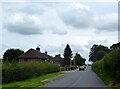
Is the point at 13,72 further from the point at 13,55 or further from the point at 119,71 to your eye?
Result: the point at 13,55

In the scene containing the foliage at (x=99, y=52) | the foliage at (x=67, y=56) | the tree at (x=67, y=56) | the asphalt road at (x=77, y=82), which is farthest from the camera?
the foliage at (x=67, y=56)

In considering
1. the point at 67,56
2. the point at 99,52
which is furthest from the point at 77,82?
the point at 67,56

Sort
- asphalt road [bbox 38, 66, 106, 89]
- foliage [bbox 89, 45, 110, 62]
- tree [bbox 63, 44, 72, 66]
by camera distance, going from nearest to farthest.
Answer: asphalt road [bbox 38, 66, 106, 89] → foliage [bbox 89, 45, 110, 62] → tree [bbox 63, 44, 72, 66]

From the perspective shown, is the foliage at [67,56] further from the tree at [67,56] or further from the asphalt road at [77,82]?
the asphalt road at [77,82]

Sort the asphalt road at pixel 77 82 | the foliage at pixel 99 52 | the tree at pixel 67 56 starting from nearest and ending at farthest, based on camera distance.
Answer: the asphalt road at pixel 77 82 < the foliage at pixel 99 52 < the tree at pixel 67 56

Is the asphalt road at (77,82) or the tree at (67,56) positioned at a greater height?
the tree at (67,56)

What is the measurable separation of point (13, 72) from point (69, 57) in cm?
12992

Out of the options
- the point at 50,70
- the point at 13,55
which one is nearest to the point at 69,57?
the point at 13,55

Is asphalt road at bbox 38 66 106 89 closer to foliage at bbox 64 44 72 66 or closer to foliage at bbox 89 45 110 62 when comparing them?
foliage at bbox 89 45 110 62

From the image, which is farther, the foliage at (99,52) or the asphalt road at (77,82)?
the foliage at (99,52)

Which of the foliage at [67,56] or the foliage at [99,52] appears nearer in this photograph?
the foliage at [99,52]

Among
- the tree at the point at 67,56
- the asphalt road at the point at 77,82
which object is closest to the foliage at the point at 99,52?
the tree at the point at 67,56

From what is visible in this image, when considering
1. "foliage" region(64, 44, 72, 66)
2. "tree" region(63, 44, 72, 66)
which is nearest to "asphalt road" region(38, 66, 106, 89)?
"tree" region(63, 44, 72, 66)

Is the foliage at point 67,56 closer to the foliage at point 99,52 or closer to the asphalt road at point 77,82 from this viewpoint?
the foliage at point 99,52
